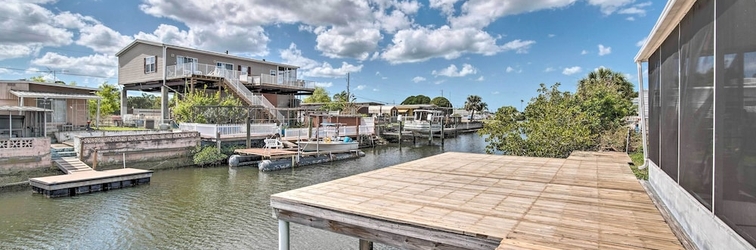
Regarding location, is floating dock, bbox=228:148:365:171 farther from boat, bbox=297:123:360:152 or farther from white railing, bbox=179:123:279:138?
white railing, bbox=179:123:279:138

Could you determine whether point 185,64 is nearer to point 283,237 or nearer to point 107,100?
point 107,100

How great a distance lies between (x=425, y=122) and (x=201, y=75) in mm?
21571

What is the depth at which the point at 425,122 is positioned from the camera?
39.3m

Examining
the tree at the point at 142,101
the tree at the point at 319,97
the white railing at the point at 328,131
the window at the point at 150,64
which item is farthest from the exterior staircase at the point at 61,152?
the tree at the point at 142,101

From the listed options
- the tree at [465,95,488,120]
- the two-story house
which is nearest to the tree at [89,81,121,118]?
the two-story house

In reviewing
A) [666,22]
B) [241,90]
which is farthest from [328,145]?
[666,22]

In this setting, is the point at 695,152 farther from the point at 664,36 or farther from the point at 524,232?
the point at 664,36

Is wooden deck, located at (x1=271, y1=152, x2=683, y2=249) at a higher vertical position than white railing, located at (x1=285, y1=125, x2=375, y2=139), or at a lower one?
lower

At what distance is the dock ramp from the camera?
14.3 metres

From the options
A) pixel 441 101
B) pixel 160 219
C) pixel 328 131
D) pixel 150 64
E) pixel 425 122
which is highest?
pixel 441 101

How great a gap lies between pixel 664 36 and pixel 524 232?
311cm

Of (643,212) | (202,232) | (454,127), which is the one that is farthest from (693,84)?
(454,127)

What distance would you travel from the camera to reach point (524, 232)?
366 centimetres

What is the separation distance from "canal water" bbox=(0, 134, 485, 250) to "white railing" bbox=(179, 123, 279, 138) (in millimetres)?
5593
